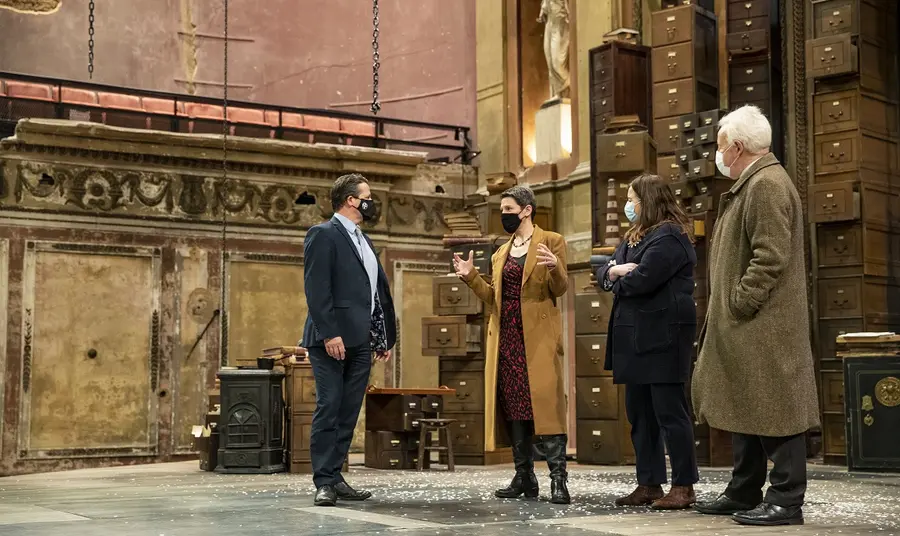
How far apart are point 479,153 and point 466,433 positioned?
172 inches

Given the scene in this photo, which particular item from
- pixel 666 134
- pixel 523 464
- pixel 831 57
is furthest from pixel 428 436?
pixel 831 57

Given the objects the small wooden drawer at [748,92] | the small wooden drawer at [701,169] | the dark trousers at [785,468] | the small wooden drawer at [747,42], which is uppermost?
the small wooden drawer at [747,42]

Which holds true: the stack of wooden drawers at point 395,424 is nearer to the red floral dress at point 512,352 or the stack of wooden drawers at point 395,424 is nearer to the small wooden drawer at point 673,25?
the red floral dress at point 512,352

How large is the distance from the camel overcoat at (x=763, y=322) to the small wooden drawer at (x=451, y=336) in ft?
16.5

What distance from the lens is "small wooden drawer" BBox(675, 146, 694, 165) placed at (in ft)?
30.7

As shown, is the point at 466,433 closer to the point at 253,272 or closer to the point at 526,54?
the point at 253,272

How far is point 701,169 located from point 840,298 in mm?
1632

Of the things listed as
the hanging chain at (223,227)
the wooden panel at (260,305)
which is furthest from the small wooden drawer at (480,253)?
the wooden panel at (260,305)

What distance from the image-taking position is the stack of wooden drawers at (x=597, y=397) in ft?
30.3

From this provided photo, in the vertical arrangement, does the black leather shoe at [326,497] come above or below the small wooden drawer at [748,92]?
below

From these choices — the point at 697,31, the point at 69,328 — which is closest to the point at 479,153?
the point at 697,31

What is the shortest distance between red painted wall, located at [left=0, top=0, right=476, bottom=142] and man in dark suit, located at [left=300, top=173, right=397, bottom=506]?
780 cm

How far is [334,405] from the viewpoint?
5.59m

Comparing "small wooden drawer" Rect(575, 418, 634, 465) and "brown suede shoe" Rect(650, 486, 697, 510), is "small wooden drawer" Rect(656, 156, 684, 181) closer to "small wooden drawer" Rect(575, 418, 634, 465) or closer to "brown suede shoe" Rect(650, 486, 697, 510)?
"small wooden drawer" Rect(575, 418, 634, 465)
